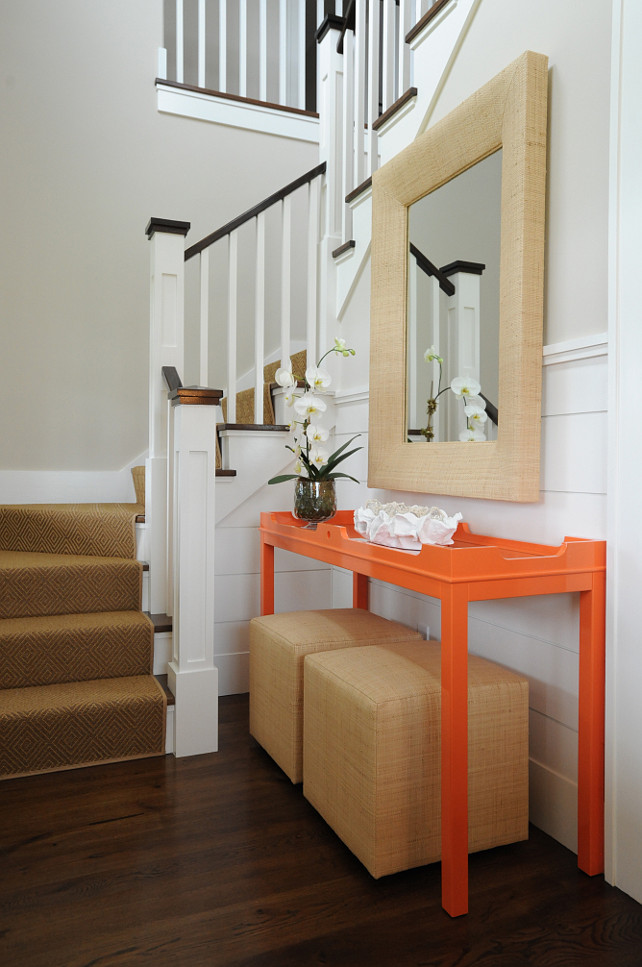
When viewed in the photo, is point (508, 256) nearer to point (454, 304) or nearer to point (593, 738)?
point (454, 304)

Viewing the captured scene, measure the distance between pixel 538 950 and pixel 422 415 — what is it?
145 cm

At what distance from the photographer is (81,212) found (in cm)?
369

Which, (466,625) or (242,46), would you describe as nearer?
(466,625)

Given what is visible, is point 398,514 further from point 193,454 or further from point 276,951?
point 276,951

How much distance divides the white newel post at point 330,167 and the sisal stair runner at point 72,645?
1236 millimetres

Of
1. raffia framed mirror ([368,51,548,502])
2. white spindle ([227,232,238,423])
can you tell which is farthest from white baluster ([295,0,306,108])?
raffia framed mirror ([368,51,548,502])

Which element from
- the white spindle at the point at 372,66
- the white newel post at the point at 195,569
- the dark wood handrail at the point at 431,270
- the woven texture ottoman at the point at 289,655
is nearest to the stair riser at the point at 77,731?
the white newel post at the point at 195,569

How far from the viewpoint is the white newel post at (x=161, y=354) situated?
2633 millimetres

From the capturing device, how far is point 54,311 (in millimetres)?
3648

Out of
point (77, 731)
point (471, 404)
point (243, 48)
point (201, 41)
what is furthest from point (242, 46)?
point (77, 731)

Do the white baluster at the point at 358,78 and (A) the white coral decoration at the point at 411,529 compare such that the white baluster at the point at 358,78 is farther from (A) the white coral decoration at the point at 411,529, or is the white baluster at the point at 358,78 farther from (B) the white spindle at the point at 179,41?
(A) the white coral decoration at the point at 411,529

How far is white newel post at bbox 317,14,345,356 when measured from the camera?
2.99 metres

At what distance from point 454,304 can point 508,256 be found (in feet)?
1.00

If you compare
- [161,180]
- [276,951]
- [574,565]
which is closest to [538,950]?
[276,951]
